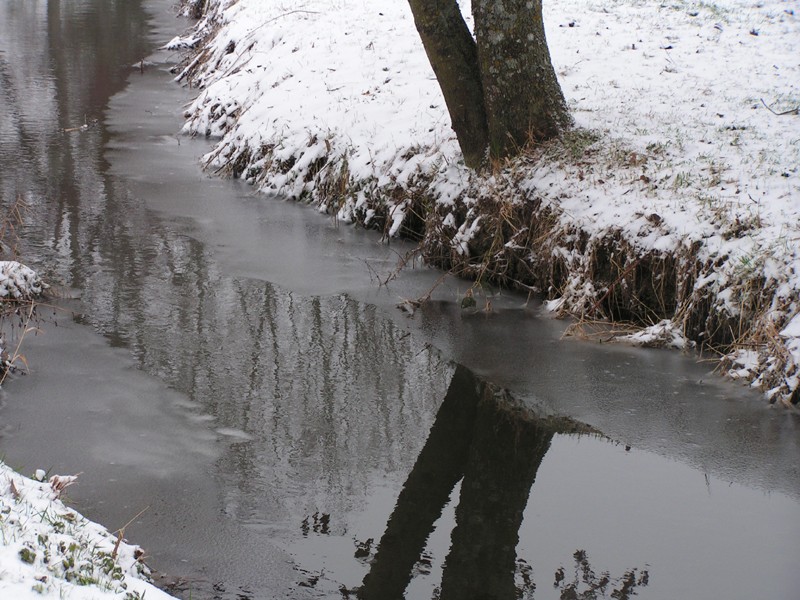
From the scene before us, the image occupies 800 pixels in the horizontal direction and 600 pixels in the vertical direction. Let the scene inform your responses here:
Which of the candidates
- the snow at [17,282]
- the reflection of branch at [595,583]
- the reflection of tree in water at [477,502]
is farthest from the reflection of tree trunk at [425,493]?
the snow at [17,282]

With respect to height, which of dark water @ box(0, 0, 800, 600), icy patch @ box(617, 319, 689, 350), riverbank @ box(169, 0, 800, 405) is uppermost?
riverbank @ box(169, 0, 800, 405)

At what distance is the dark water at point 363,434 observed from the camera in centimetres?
439

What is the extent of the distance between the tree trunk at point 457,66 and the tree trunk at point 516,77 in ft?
0.51

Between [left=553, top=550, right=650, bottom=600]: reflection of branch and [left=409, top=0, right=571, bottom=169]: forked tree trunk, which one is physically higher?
[left=409, top=0, right=571, bottom=169]: forked tree trunk

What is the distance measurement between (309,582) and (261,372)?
2459mm

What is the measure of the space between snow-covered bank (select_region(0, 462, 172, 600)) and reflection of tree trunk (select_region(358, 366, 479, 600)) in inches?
41.7

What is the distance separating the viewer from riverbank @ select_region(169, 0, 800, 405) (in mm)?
7066

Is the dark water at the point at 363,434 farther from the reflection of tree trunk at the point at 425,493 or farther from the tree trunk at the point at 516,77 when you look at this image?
the tree trunk at the point at 516,77

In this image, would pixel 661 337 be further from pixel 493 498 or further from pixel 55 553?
pixel 55 553

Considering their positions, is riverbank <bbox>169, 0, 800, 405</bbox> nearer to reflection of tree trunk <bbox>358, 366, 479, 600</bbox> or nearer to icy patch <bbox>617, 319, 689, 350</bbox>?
icy patch <bbox>617, 319, 689, 350</bbox>

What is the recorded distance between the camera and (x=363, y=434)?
564 cm

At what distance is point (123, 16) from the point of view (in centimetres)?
2547

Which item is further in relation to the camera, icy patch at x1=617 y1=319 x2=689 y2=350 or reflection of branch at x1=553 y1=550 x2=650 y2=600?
icy patch at x1=617 y1=319 x2=689 y2=350

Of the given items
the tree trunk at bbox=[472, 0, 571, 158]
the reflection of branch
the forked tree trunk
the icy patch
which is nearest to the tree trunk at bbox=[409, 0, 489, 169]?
the forked tree trunk
